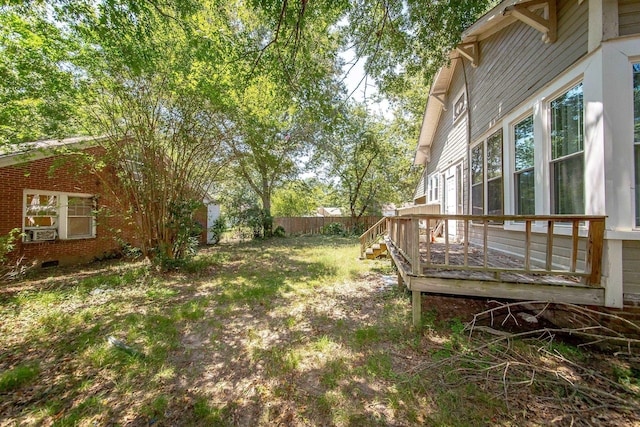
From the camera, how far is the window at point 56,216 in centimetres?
764

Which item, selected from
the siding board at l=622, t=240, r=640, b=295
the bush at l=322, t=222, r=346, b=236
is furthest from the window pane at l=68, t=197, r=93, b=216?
the bush at l=322, t=222, r=346, b=236

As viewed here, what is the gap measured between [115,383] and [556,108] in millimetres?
6453

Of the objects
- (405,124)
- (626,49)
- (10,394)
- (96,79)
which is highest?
(405,124)

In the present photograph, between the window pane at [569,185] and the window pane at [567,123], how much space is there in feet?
0.47

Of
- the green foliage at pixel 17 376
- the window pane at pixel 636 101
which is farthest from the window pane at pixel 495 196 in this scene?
the green foliage at pixel 17 376

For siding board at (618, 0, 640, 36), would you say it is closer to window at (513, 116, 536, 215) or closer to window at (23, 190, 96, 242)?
window at (513, 116, 536, 215)

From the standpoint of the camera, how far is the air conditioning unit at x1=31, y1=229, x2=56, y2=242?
7.73 metres

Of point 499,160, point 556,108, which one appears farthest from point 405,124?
point 556,108

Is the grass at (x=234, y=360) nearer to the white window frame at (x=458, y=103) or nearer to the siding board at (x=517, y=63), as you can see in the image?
the siding board at (x=517, y=63)

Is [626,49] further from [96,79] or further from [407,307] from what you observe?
[96,79]

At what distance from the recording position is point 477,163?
6074mm

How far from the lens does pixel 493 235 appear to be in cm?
545

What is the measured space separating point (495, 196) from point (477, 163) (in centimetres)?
118

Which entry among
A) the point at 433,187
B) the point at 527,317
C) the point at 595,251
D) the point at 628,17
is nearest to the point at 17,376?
the point at 527,317
